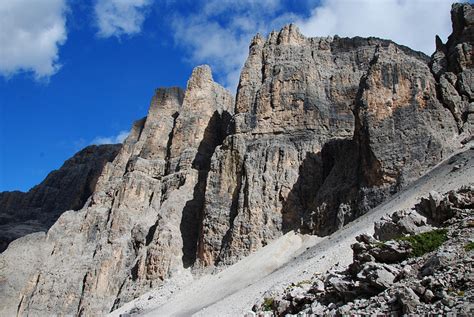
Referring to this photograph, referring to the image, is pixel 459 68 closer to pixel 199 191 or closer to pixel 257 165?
pixel 257 165

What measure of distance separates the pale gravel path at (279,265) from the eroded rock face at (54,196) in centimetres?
4936

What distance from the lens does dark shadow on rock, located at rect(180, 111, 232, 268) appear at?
215 feet

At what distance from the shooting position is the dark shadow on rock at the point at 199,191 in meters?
65.4

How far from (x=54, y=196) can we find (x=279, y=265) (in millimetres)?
71879

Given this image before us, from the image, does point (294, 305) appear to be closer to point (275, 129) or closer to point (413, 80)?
point (413, 80)

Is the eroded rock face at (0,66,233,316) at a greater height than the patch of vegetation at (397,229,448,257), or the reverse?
the eroded rock face at (0,66,233,316)

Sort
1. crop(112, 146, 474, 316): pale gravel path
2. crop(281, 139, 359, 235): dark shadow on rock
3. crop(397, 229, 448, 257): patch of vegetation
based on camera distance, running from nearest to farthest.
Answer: crop(397, 229, 448, 257): patch of vegetation < crop(112, 146, 474, 316): pale gravel path < crop(281, 139, 359, 235): dark shadow on rock

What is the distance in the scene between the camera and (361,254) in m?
19.8

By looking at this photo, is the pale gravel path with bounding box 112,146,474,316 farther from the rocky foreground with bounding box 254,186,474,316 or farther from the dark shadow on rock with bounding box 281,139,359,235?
the rocky foreground with bounding box 254,186,474,316

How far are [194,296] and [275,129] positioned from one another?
23467 mm

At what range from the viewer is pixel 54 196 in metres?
111

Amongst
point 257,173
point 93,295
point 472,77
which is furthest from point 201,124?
point 472,77

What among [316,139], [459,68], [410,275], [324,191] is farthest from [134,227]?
[410,275]

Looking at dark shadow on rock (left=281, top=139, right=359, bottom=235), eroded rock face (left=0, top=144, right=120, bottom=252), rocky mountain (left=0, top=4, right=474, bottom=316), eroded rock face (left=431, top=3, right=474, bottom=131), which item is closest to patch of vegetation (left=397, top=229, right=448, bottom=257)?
rocky mountain (left=0, top=4, right=474, bottom=316)
